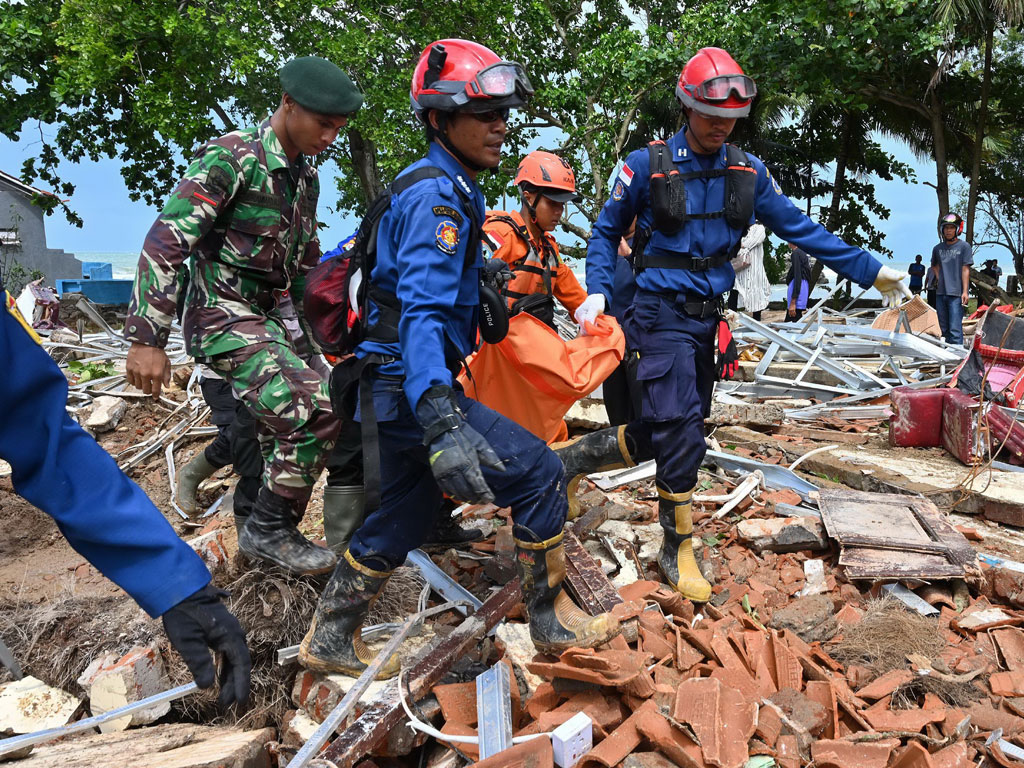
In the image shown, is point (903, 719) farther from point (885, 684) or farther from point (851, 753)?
point (851, 753)

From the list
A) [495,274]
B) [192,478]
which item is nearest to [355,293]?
[495,274]

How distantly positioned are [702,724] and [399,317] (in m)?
1.72

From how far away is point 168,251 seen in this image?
320 centimetres

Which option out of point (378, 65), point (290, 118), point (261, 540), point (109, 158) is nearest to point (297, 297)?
point (290, 118)

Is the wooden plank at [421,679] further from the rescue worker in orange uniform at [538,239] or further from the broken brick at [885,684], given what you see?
the rescue worker in orange uniform at [538,239]

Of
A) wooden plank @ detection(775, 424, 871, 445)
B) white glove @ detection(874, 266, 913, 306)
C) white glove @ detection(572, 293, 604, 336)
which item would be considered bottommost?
wooden plank @ detection(775, 424, 871, 445)

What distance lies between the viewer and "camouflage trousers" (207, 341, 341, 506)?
3.33m

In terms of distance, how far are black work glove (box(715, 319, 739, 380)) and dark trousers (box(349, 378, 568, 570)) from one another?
1.50 meters

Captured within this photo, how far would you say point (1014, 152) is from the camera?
82.9 feet

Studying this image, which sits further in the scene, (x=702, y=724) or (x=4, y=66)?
(x=4, y=66)

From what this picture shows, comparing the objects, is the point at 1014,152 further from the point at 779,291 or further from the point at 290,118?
the point at 290,118

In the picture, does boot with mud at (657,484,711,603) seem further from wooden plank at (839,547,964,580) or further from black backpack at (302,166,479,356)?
black backpack at (302,166,479,356)

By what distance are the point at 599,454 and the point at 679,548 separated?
657 millimetres

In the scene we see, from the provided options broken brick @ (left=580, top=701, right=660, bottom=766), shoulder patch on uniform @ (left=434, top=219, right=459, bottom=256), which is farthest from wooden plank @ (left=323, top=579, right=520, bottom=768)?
shoulder patch on uniform @ (left=434, top=219, right=459, bottom=256)
